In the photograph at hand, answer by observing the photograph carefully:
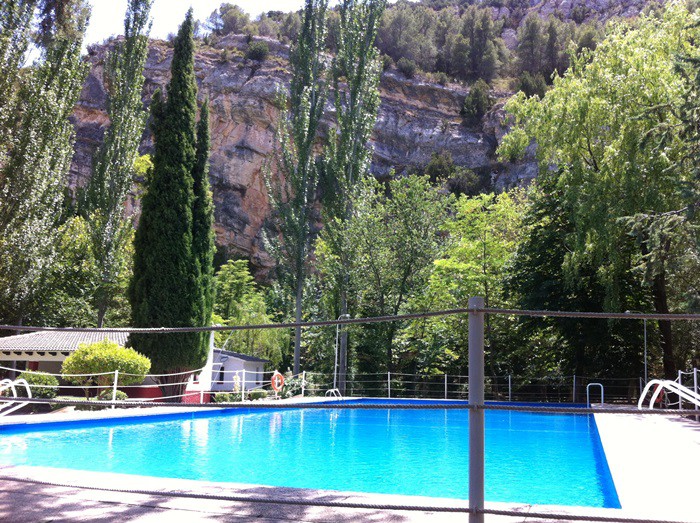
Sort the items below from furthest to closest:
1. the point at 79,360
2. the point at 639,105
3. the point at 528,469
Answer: the point at 639,105 < the point at 79,360 < the point at 528,469

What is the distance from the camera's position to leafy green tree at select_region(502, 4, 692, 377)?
13367 millimetres

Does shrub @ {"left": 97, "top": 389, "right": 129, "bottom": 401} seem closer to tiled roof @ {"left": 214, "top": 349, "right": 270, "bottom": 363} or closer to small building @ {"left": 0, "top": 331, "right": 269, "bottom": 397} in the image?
small building @ {"left": 0, "top": 331, "right": 269, "bottom": 397}

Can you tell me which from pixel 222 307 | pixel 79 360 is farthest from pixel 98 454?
pixel 222 307

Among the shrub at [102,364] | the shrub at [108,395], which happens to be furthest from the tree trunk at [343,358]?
the shrub at [108,395]

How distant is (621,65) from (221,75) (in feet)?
110

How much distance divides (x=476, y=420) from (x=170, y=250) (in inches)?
628

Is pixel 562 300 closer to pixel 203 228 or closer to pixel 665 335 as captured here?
pixel 665 335

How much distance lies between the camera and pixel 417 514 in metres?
2.99

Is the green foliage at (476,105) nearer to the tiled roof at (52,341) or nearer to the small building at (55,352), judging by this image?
the small building at (55,352)

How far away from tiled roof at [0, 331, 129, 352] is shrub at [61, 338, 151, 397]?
3.37 metres

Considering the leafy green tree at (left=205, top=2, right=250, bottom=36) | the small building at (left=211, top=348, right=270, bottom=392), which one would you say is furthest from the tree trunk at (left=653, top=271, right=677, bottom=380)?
the leafy green tree at (left=205, top=2, right=250, bottom=36)

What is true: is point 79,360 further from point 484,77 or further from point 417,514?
point 484,77

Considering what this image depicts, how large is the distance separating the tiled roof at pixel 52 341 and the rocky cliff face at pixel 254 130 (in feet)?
67.9

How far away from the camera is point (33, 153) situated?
17.3 meters
